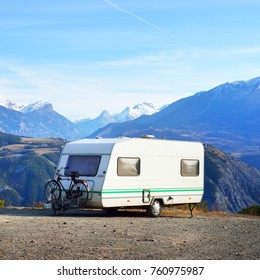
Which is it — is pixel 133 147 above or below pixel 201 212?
above

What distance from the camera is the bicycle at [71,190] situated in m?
19.4

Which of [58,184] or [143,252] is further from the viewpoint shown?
[58,184]

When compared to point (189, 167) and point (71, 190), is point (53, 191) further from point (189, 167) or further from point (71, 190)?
point (189, 167)

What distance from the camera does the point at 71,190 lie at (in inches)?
771

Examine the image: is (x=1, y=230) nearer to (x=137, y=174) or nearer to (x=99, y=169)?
(x=99, y=169)

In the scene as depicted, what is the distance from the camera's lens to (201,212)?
2488 centimetres

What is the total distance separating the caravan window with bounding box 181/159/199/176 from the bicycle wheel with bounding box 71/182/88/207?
180 inches

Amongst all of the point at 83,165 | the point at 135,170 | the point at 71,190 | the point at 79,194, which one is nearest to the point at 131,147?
the point at 135,170

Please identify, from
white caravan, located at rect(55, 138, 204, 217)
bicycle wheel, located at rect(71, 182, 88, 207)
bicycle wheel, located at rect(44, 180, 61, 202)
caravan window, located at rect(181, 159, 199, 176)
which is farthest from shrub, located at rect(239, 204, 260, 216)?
bicycle wheel, located at rect(44, 180, 61, 202)
